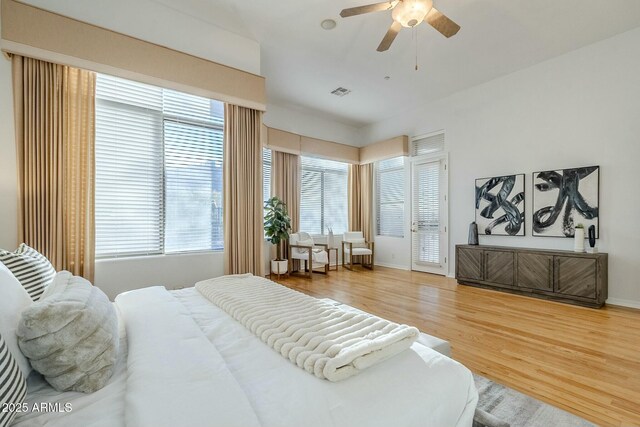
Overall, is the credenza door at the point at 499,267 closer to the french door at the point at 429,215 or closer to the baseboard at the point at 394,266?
the french door at the point at 429,215

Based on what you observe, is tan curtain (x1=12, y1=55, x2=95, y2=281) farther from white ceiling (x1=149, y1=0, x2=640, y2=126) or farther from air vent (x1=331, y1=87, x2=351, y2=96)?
air vent (x1=331, y1=87, x2=351, y2=96)

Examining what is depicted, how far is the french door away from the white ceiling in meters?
1.49

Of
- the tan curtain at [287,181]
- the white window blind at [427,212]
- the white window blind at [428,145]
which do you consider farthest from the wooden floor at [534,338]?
the white window blind at [428,145]

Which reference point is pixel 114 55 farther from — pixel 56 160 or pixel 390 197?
pixel 390 197

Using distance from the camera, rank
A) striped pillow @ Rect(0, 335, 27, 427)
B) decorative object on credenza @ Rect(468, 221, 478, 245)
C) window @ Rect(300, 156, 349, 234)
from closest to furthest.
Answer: striped pillow @ Rect(0, 335, 27, 427), decorative object on credenza @ Rect(468, 221, 478, 245), window @ Rect(300, 156, 349, 234)

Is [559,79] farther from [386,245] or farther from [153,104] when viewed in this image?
[153,104]

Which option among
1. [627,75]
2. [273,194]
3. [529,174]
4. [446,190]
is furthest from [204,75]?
[627,75]

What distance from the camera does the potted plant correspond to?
206 inches

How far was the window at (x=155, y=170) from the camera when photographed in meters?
3.06

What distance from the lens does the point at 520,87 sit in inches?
176

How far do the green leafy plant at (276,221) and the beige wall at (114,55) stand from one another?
6.83ft

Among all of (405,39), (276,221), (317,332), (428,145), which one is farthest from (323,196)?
(317,332)

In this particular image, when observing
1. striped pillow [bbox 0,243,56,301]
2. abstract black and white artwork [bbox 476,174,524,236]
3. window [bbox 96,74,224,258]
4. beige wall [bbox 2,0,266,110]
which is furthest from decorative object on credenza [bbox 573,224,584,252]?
striped pillow [bbox 0,243,56,301]

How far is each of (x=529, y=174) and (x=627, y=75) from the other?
1.55 m
